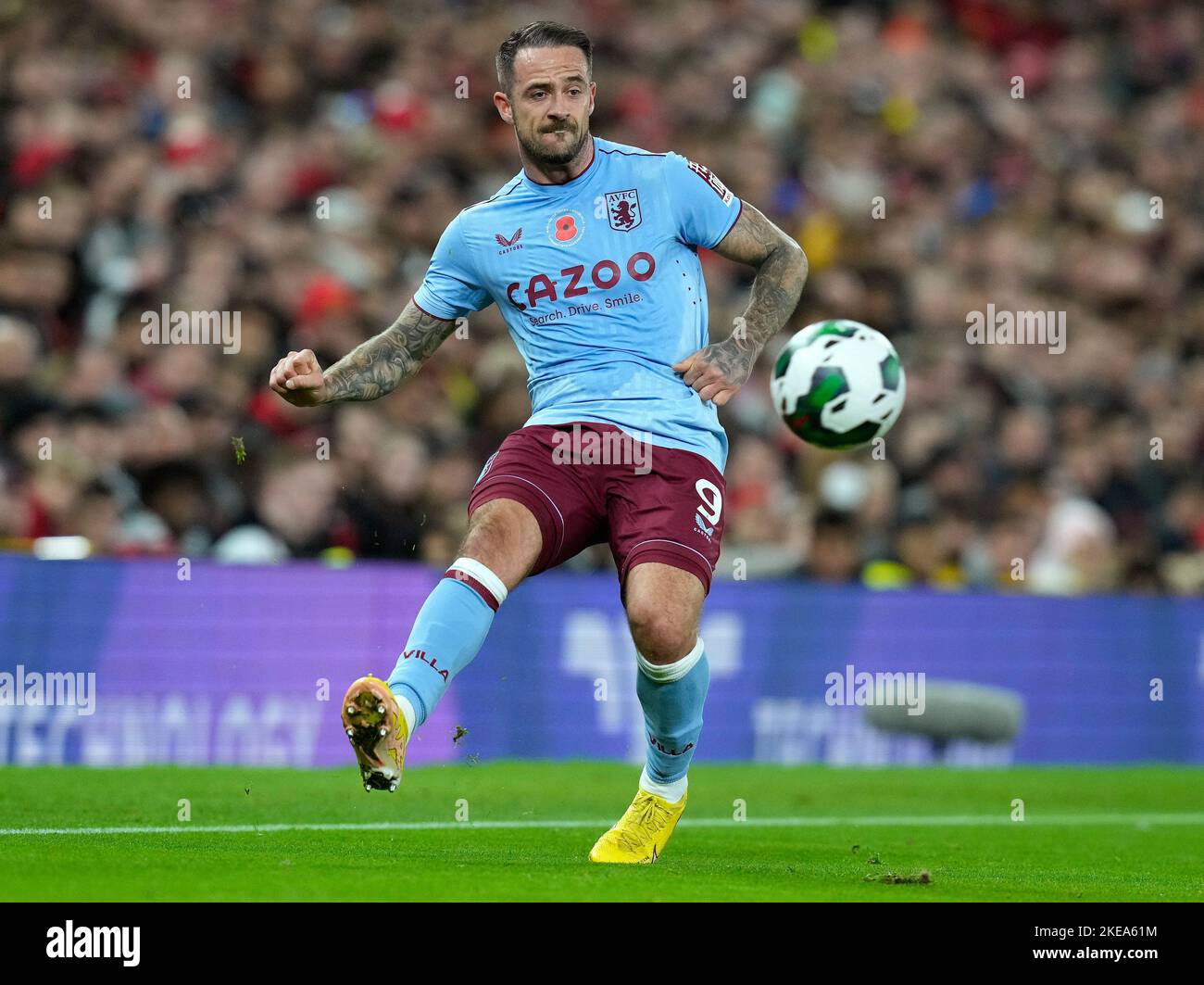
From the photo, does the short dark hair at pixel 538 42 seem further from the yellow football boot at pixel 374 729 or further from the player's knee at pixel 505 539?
the yellow football boot at pixel 374 729

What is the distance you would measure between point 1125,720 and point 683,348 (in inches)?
305

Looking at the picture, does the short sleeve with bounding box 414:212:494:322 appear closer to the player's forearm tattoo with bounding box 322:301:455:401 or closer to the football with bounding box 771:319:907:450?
the player's forearm tattoo with bounding box 322:301:455:401

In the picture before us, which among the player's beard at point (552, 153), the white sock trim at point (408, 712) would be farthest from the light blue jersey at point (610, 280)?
the white sock trim at point (408, 712)

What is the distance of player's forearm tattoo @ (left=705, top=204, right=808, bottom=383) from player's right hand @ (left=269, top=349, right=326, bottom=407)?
57.1 inches

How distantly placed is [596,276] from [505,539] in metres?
1.08

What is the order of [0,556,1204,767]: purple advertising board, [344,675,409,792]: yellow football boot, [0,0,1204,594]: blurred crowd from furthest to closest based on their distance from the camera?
[0,0,1204,594]: blurred crowd
[0,556,1204,767]: purple advertising board
[344,675,409,792]: yellow football boot

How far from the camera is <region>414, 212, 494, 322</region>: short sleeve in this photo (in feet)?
25.3

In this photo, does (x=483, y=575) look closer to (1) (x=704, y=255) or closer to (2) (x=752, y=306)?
(2) (x=752, y=306)

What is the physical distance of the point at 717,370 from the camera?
24.4ft

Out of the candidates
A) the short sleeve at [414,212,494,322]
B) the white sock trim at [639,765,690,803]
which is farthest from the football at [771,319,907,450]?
the white sock trim at [639,765,690,803]

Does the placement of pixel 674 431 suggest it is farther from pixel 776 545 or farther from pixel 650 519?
pixel 776 545

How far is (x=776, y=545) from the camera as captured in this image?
14.4m

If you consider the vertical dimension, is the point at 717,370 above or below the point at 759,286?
below

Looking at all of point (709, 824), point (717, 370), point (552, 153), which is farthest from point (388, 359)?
point (709, 824)
